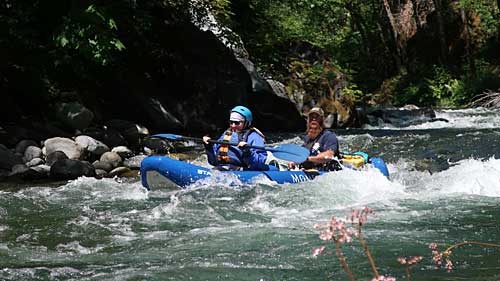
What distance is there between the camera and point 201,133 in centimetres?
1271

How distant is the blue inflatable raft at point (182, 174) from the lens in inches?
280

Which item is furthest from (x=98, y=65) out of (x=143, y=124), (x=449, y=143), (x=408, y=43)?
(x=408, y=43)

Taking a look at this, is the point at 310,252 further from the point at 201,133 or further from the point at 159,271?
the point at 201,133

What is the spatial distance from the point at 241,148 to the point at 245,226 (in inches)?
87.7

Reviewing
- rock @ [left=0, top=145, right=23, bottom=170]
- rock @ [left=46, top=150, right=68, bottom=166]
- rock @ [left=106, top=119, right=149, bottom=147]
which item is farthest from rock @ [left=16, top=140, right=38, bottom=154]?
rock @ [left=106, top=119, right=149, bottom=147]

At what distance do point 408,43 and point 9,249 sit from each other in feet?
73.7

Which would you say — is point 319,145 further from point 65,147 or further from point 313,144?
point 65,147

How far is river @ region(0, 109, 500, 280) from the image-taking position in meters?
3.90

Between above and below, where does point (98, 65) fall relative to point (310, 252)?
above

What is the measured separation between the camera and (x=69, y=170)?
8.52 m

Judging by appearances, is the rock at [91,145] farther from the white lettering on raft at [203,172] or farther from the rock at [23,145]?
the white lettering on raft at [203,172]

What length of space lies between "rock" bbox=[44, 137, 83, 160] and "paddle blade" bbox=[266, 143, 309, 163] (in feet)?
11.5

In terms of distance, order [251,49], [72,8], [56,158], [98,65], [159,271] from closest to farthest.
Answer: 1. [159,271]
2. [56,158]
3. [72,8]
4. [98,65]
5. [251,49]

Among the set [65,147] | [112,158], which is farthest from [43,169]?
[112,158]
